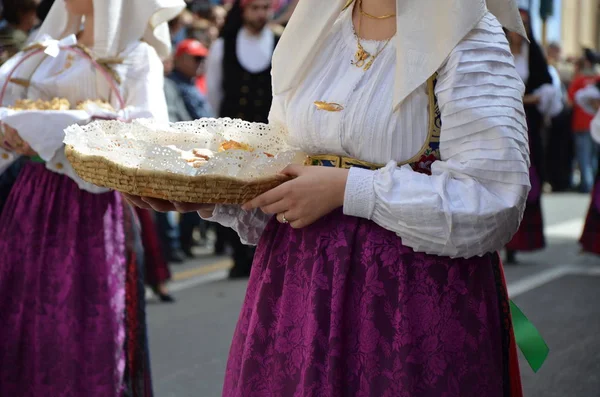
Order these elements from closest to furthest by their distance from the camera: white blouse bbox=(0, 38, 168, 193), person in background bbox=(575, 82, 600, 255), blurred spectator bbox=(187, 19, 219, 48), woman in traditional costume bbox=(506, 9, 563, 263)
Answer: white blouse bbox=(0, 38, 168, 193)
person in background bbox=(575, 82, 600, 255)
woman in traditional costume bbox=(506, 9, 563, 263)
blurred spectator bbox=(187, 19, 219, 48)

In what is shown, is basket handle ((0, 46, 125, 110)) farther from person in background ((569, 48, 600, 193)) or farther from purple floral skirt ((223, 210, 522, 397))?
person in background ((569, 48, 600, 193))

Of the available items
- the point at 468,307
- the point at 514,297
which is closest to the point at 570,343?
the point at 514,297

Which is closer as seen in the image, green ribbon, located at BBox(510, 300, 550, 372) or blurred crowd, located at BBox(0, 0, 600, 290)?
green ribbon, located at BBox(510, 300, 550, 372)

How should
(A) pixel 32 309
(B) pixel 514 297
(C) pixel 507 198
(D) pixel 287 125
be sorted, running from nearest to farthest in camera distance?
(C) pixel 507 198
(D) pixel 287 125
(A) pixel 32 309
(B) pixel 514 297

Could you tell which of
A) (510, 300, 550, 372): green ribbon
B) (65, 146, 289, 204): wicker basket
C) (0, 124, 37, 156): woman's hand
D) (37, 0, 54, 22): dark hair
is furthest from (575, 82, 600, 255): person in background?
(65, 146, 289, 204): wicker basket

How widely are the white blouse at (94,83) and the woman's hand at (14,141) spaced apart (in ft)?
0.34

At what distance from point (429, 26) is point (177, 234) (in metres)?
7.33

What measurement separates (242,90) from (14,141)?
14.1 feet

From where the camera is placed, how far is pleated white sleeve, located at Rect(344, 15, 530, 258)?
2.22 metres

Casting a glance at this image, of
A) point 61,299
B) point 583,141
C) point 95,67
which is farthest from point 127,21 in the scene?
point 583,141

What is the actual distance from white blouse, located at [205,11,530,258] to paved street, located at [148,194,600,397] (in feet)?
9.05

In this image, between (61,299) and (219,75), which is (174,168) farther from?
(219,75)

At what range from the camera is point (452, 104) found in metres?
2.25

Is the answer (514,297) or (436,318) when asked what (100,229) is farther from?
(514,297)
